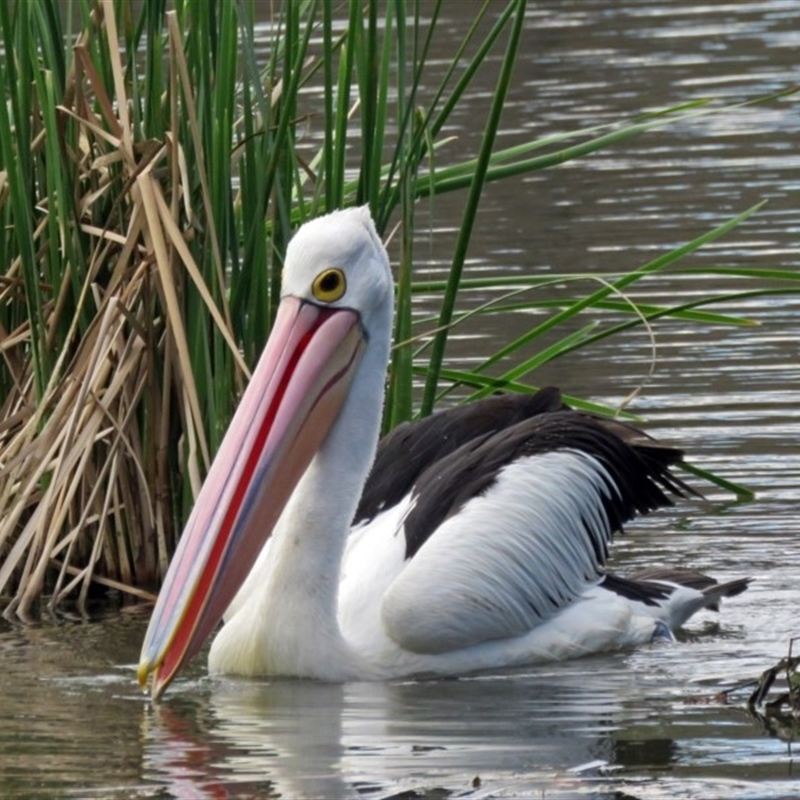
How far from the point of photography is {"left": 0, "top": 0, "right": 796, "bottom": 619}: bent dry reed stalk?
6.05 meters

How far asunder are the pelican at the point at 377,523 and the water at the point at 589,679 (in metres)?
0.11

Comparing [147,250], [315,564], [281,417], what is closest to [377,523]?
[315,564]

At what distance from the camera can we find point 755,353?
28.0 ft

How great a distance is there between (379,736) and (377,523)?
3.64 ft

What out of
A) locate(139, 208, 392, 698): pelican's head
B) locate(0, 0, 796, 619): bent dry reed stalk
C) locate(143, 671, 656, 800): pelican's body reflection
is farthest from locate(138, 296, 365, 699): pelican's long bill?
locate(0, 0, 796, 619): bent dry reed stalk

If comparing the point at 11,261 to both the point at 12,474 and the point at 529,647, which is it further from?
the point at 529,647

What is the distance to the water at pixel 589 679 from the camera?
454 centimetres

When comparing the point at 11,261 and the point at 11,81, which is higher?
the point at 11,81

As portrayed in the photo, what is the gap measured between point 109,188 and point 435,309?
130 inches

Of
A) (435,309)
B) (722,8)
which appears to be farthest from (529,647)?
(722,8)

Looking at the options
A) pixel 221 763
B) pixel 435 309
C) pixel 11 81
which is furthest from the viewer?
pixel 435 309

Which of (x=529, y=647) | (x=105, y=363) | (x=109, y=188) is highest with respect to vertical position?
(x=109, y=188)

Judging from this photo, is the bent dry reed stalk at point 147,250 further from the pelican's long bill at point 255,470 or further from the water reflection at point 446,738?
the water reflection at point 446,738

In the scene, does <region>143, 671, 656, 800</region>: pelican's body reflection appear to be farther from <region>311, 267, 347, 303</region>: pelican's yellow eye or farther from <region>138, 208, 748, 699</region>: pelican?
<region>311, 267, 347, 303</region>: pelican's yellow eye
